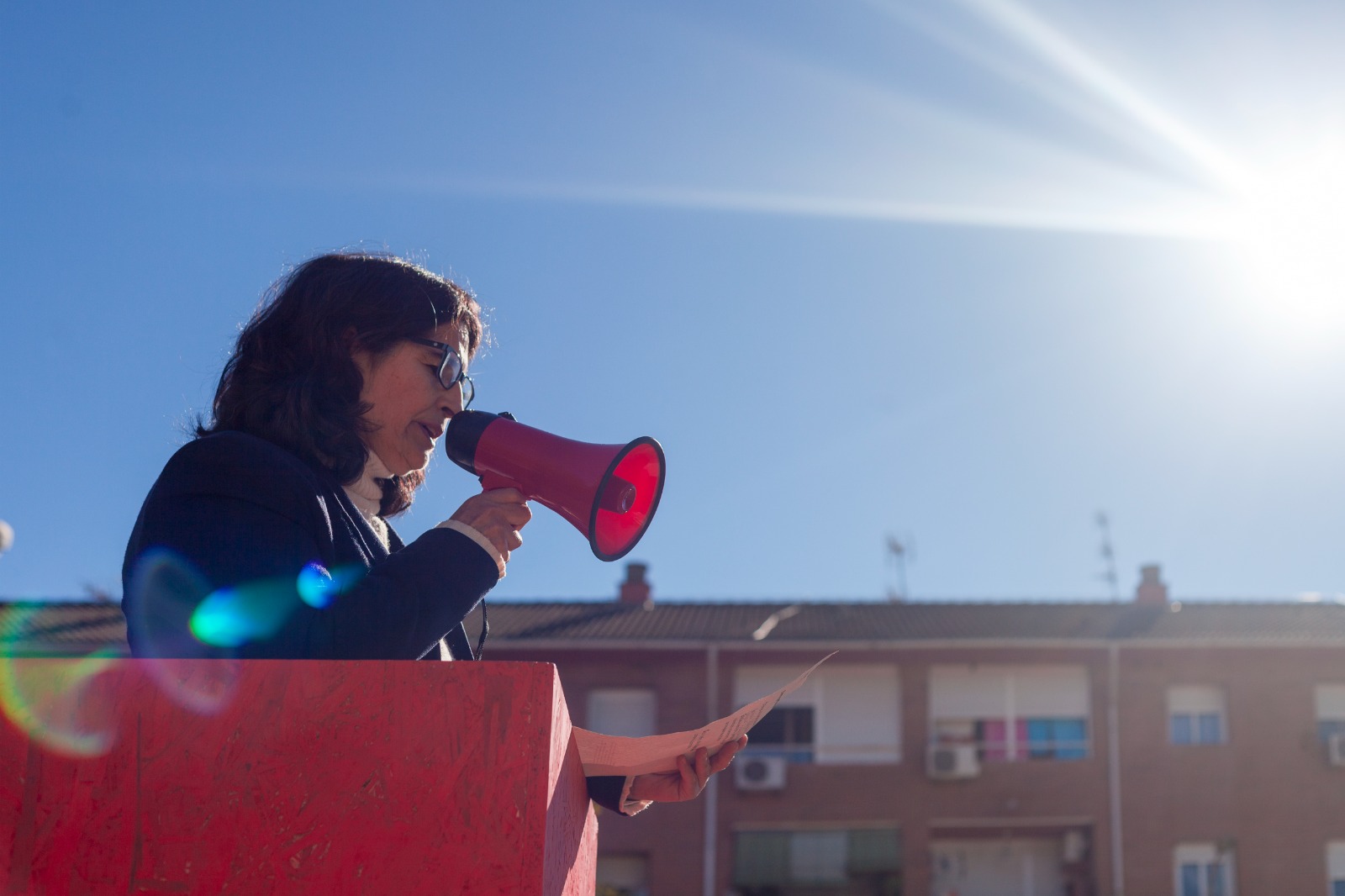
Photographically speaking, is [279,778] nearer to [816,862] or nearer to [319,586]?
[319,586]

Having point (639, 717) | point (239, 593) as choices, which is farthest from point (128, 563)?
point (639, 717)

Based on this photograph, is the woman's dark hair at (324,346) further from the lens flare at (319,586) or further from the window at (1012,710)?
the window at (1012,710)

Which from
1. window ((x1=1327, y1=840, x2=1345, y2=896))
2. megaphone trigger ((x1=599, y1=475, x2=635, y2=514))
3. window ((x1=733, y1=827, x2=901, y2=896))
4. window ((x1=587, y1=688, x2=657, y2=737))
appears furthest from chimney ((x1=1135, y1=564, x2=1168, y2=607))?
megaphone trigger ((x1=599, y1=475, x2=635, y2=514))

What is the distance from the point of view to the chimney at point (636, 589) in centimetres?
2538

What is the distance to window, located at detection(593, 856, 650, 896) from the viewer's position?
20688 millimetres

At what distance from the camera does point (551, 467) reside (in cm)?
187

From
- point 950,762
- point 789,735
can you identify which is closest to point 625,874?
point 789,735

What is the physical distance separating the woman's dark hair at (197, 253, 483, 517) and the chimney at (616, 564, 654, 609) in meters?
23.5

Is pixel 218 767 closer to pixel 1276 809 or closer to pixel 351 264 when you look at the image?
pixel 351 264

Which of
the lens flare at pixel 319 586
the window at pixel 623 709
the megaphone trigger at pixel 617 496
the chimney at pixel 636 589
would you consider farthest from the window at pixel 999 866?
the lens flare at pixel 319 586

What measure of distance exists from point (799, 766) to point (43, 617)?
616 inches

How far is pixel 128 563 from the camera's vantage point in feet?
4.93

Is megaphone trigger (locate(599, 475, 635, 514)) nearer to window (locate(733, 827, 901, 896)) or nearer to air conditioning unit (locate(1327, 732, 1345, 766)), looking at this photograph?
window (locate(733, 827, 901, 896))

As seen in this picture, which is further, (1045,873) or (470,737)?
(1045,873)
